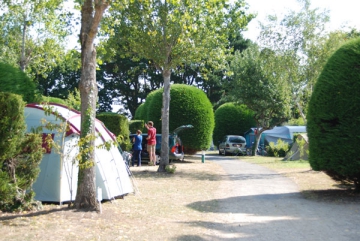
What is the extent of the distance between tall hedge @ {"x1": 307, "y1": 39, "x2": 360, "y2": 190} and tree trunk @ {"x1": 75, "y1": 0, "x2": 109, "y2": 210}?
6.04m

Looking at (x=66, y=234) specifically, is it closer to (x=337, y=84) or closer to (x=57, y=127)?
(x=57, y=127)

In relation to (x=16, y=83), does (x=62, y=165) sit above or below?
below

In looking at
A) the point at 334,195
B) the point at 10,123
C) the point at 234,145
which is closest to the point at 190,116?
the point at 234,145

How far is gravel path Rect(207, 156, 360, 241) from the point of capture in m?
A: 7.15

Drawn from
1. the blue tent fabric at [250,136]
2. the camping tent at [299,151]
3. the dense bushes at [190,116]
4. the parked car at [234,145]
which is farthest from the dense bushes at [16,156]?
the blue tent fabric at [250,136]

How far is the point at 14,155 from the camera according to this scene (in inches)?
311

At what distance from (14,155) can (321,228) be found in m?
5.90

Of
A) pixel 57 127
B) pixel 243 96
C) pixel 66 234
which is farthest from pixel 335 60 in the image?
pixel 243 96

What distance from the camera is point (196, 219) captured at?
334 inches

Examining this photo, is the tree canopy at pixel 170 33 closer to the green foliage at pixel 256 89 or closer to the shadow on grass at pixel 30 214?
the shadow on grass at pixel 30 214

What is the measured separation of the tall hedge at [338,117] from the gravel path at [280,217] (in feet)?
3.77

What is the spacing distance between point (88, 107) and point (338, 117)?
6393 mm

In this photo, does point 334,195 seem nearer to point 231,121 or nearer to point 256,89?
point 256,89

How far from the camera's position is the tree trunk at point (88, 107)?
27.3ft
